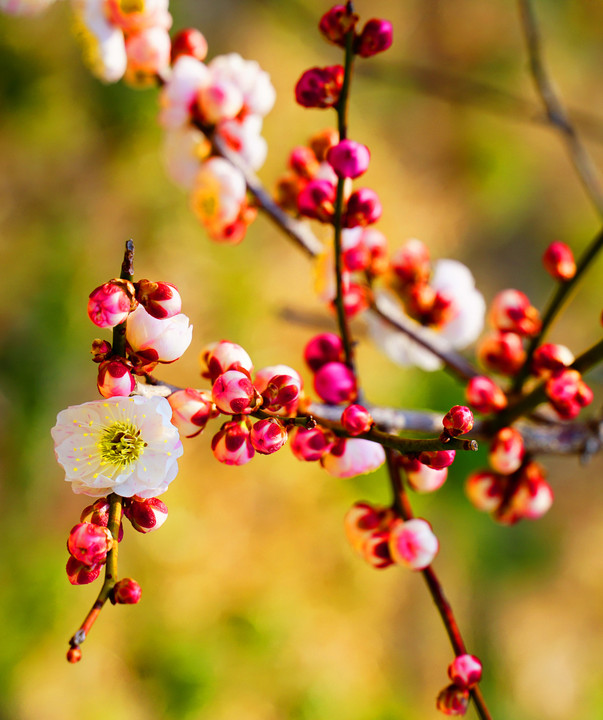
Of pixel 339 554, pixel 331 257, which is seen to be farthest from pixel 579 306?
pixel 331 257

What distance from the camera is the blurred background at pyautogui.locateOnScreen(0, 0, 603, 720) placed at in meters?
1.19

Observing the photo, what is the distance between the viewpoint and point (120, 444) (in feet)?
1.14

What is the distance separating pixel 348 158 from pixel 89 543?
0.24 m

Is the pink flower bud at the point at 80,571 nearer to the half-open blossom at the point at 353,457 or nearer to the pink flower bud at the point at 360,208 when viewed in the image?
the half-open blossom at the point at 353,457

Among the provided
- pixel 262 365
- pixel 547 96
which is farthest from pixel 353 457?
pixel 262 365

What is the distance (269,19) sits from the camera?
1399 mm

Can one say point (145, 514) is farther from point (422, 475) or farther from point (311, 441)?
point (422, 475)

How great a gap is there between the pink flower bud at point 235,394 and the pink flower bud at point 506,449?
0.70 ft

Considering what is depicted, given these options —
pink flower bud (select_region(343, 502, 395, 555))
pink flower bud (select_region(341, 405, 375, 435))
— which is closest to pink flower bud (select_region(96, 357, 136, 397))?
pink flower bud (select_region(341, 405, 375, 435))

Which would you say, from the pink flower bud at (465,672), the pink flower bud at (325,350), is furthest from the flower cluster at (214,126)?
the pink flower bud at (465,672)

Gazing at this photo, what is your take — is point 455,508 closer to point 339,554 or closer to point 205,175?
point 339,554

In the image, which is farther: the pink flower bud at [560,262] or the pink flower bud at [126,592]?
the pink flower bud at [560,262]

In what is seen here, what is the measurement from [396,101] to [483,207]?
340 mm

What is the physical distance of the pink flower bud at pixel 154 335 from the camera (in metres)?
0.30
